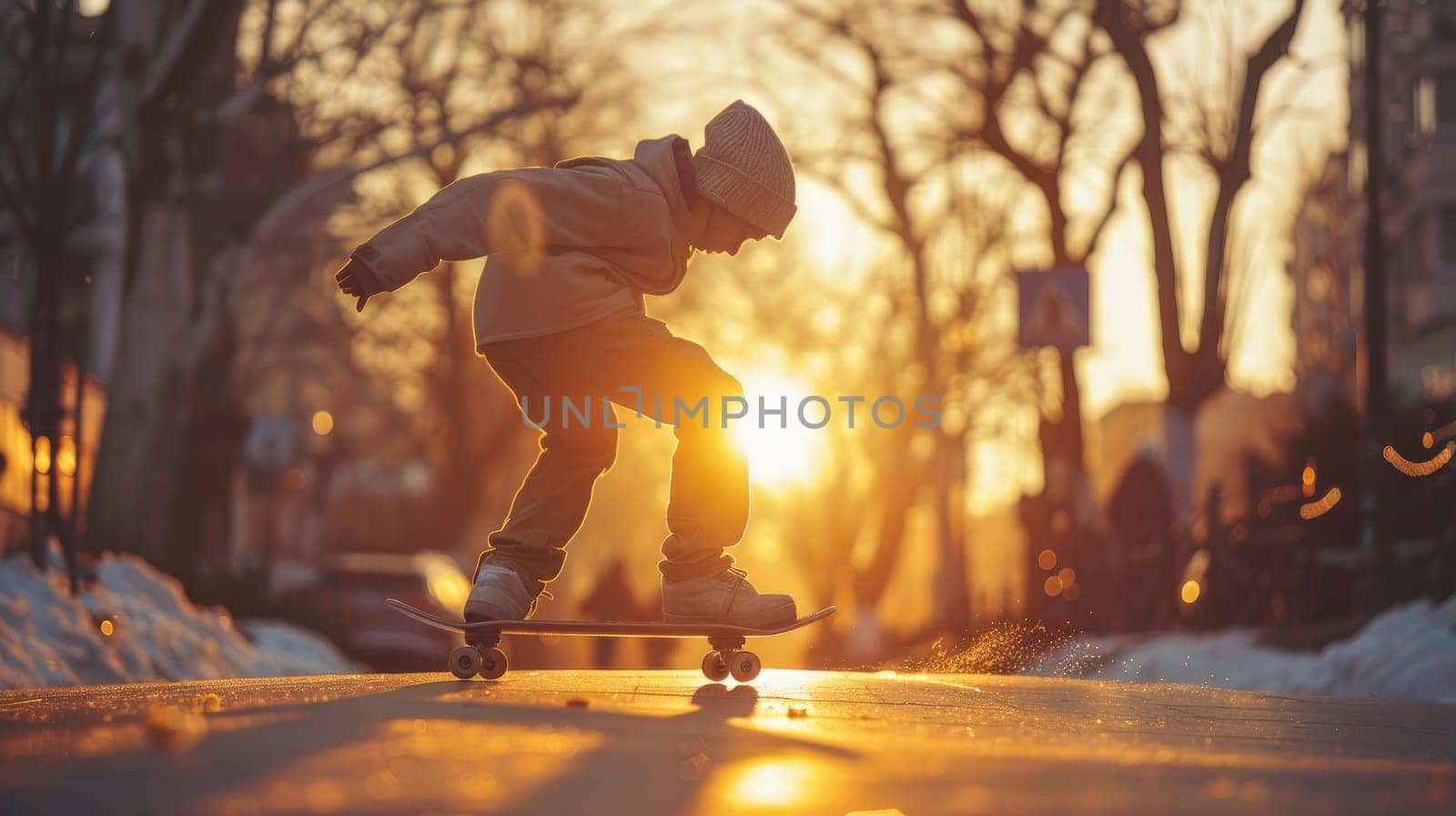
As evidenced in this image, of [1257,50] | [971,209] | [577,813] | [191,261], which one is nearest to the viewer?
[577,813]

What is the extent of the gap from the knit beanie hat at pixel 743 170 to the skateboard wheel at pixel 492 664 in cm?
150

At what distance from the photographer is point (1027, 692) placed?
7438mm

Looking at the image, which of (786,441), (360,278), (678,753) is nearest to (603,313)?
(360,278)

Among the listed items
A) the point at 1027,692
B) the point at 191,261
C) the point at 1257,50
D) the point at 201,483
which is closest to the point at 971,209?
the point at 201,483

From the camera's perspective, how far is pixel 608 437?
288 inches

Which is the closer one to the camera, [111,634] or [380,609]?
[111,634]

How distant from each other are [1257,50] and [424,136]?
8644 mm

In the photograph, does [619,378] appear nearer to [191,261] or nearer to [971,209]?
[191,261]

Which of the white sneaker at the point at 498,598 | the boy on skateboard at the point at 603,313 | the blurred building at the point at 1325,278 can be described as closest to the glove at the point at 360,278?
the boy on skateboard at the point at 603,313

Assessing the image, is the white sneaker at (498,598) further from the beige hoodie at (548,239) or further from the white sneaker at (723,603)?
the beige hoodie at (548,239)

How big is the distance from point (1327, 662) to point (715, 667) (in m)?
5.82

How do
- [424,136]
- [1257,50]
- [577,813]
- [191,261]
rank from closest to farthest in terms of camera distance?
[577,813] → [191,261] → [1257,50] → [424,136]

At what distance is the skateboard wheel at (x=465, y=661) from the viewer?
7.14 m

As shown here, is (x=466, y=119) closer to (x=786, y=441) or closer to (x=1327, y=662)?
(x=1327, y=662)
